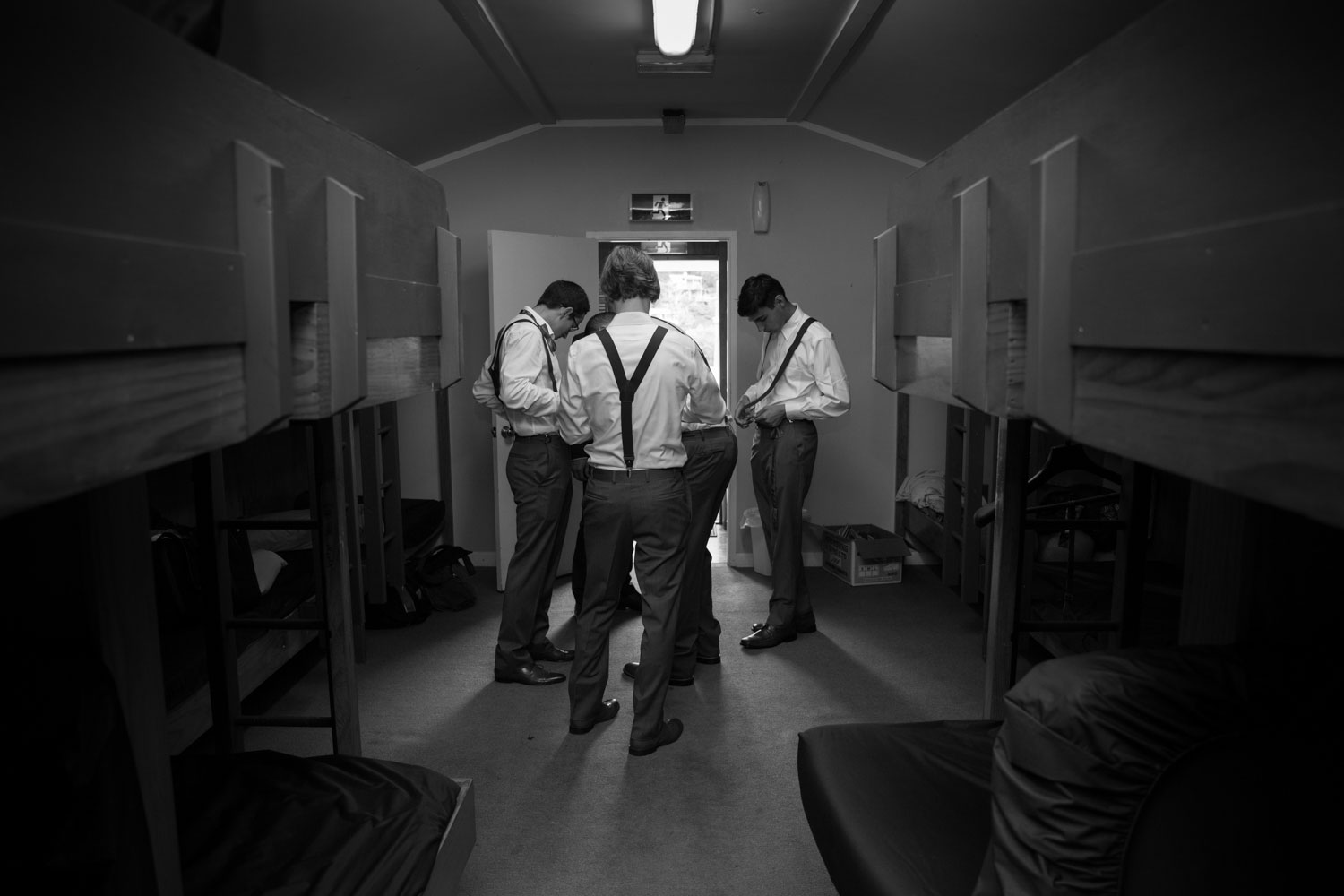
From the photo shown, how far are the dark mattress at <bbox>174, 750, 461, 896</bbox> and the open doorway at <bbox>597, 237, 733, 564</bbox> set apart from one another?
3954mm

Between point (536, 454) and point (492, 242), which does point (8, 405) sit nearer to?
point (536, 454)

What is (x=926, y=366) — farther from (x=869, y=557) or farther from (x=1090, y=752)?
(x=869, y=557)

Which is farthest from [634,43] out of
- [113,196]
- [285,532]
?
[113,196]

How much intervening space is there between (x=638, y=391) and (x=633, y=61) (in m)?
2.12

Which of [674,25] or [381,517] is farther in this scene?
[381,517]

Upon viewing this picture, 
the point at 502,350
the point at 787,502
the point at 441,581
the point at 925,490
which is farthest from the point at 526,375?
the point at 925,490

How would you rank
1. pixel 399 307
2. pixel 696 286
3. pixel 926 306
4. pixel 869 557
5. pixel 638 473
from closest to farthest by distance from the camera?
1. pixel 399 307
2. pixel 926 306
3. pixel 638 473
4. pixel 869 557
5. pixel 696 286

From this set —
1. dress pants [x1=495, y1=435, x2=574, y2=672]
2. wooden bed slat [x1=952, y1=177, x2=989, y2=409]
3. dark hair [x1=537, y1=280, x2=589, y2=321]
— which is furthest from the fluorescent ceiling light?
wooden bed slat [x1=952, y1=177, x2=989, y2=409]

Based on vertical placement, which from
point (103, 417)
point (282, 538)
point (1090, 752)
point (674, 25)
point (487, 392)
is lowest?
point (282, 538)

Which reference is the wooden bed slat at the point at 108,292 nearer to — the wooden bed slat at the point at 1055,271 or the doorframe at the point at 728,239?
the wooden bed slat at the point at 1055,271

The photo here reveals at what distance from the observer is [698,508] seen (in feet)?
13.2

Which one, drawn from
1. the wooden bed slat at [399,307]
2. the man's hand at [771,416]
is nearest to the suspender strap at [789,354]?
the man's hand at [771,416]

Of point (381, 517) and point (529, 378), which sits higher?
point (529, 378)

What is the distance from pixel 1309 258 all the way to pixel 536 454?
3523mm
